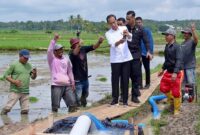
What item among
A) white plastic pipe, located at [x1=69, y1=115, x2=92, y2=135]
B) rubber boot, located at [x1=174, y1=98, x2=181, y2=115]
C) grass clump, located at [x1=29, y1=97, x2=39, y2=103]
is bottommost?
grass clump, located at [x1=29, y1=97, x2=39, y2=103]

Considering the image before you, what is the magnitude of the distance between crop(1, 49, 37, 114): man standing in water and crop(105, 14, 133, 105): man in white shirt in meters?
1.92

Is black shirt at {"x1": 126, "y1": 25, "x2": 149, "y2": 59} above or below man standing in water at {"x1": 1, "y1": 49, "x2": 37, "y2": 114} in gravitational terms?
above

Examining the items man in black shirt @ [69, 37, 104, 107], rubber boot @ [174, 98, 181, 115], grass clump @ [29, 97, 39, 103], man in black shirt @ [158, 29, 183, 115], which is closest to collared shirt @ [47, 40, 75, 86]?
man in black shirt @ [69, 37, 104, 107]

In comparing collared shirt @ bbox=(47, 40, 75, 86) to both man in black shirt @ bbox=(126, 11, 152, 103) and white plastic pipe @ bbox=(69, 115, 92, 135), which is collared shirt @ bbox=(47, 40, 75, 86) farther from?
white plastic pipe @ bbox=(69, 115, 92, 135)

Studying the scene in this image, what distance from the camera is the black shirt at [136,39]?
10062 millimetres

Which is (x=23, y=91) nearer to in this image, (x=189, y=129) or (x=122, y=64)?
(x=122, y=64)

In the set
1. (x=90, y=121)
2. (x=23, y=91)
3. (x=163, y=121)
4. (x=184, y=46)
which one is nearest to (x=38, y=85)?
(x=23, y=91)

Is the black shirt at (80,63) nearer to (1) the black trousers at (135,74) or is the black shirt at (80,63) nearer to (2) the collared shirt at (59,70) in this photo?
(2) the collared shirt at (59,70)

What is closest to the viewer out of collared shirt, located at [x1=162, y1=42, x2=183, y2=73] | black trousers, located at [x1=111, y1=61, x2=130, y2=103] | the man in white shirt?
collared shirt, located at [x1=162, y1=42, x2=183, y2=73]

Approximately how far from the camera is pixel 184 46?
1005 cm

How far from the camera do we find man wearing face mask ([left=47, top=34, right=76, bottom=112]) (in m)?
9.49

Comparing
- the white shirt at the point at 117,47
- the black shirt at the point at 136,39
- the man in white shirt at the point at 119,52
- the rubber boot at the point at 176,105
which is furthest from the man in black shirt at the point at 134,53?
the rubber boot at the point at 176,105

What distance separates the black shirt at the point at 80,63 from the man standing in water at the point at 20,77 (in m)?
0.88

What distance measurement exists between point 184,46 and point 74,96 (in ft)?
8.72
